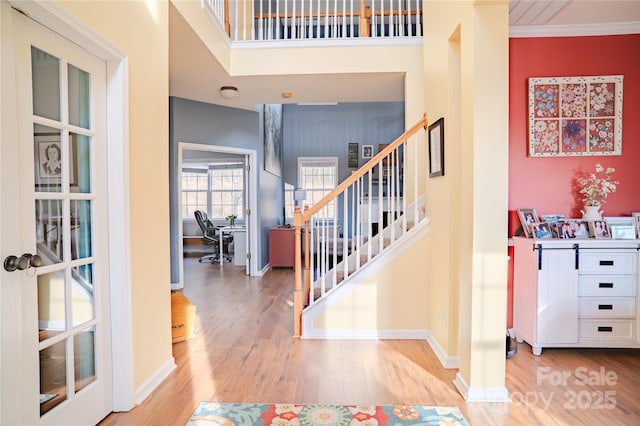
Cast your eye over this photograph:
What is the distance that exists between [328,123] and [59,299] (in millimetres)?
7151

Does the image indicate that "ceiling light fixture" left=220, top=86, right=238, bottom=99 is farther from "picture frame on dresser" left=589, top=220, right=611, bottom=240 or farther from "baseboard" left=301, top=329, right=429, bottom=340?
"picture frame on dresser" left=589, top=220, right=611, bottom=240

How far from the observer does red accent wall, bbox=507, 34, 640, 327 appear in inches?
117

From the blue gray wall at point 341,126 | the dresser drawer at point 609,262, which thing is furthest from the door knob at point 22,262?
the blue gray wall at point 341,126

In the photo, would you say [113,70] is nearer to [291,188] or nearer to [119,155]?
[119,155]

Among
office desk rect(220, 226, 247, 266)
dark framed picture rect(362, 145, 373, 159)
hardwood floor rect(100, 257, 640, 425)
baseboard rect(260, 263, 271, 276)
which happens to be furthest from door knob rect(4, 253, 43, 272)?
dark framed picture rect(362, 145, 373, 159)

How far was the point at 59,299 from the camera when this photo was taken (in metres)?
1.65

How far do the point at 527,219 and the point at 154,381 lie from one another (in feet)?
10.1

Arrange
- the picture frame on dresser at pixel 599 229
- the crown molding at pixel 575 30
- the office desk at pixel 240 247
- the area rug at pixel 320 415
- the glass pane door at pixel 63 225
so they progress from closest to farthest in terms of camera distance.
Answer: the glass pane door at pixel 63 225
the area rug at pixel 320 415
the picture frame on dresser at pixel 599 229
the crown molding at pixel 575 30
the office desk at pixel 240 247

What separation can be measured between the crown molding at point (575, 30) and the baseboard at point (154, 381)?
3811mm

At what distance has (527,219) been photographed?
2.93 metres

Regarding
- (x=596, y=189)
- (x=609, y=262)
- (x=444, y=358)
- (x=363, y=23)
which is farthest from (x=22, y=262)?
(x=363, y=23)

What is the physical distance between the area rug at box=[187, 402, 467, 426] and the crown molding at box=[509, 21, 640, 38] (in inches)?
119

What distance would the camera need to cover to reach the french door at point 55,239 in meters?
1.40

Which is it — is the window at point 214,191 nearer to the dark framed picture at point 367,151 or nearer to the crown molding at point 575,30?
the dark framed picture at point 367,151
